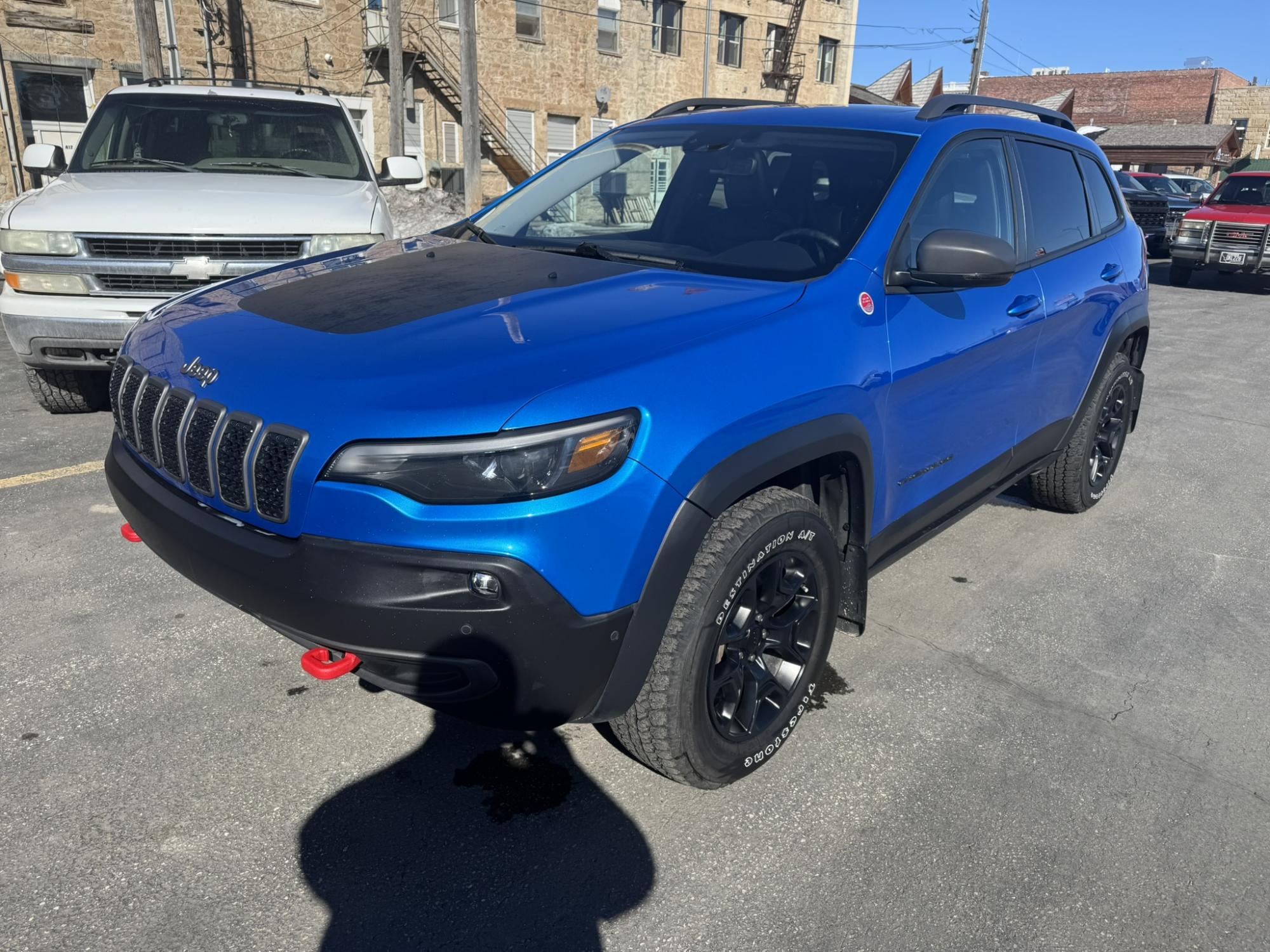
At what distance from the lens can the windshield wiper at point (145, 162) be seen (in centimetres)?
598

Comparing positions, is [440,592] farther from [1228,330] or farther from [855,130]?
[1228,330]

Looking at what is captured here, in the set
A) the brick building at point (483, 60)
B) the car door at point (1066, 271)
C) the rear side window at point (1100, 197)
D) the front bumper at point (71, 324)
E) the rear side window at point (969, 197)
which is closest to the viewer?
Result: the rear side window at point (969, 197)

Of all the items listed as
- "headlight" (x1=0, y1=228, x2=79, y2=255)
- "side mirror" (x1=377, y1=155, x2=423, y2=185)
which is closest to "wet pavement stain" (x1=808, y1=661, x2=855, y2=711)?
"headlight" (x1=0, y1=228, x2=79, y2=255)

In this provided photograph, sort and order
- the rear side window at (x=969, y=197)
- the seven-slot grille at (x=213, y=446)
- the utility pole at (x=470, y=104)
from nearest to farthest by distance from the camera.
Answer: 1. the seven-slot grille at (x=213, y=446)
2. the rear side window at (x=969, y=197)
3. the utility pole at (x=470, y=104)

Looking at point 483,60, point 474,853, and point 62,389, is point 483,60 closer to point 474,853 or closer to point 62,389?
point 62,389

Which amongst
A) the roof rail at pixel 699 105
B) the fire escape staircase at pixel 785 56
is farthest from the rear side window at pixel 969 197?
the fire escape staircase at pixel 785 56

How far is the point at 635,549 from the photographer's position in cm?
205

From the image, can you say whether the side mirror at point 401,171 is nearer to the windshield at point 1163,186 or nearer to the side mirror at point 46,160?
the side mirror at point 46,160

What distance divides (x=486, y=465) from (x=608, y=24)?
28728mm

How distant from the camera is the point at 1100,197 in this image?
455 centimetres

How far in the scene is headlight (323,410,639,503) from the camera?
196cm

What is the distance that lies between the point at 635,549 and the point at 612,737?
29.3 inches

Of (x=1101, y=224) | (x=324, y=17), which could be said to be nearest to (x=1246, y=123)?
(x=324, y=17)

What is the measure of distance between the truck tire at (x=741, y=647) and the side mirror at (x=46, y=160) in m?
5.75
